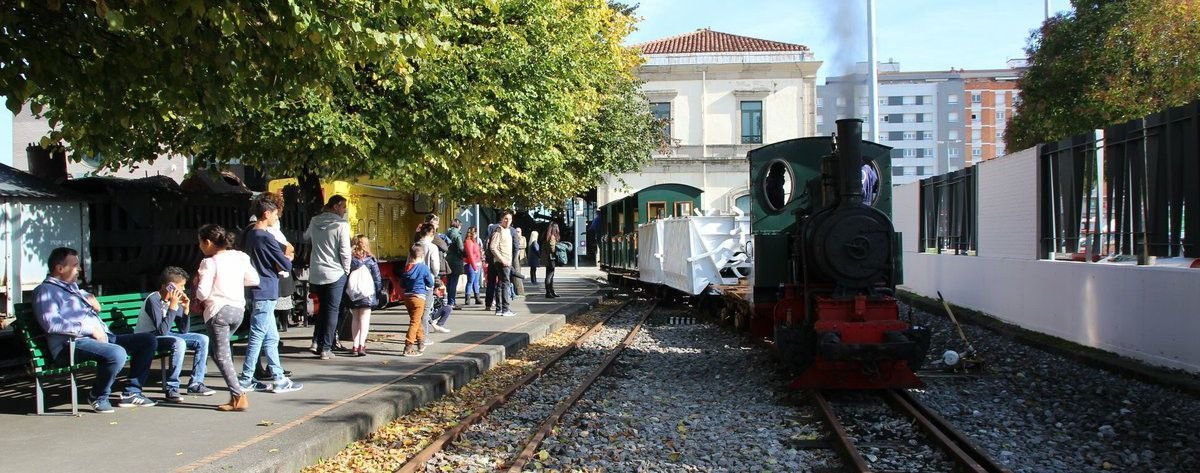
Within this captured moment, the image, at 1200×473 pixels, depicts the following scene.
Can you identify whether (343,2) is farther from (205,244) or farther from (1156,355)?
(1156,355)

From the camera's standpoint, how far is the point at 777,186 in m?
10.5

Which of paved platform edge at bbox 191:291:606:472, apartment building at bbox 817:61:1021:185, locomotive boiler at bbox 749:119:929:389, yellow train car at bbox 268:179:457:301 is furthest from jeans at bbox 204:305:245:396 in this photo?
apartment building at bbox 817:61:1021:185

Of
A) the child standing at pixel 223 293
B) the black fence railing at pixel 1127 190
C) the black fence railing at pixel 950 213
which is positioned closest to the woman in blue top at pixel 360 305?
the child standing at pixel 223 293

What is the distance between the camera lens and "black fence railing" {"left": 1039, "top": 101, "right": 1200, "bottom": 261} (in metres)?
8.59

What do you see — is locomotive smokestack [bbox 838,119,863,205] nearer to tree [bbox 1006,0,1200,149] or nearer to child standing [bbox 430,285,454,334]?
child standing [bbox 430,285,454,334]

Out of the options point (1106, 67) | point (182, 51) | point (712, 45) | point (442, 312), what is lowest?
point (442, 312)

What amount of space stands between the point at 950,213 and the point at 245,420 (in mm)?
14248

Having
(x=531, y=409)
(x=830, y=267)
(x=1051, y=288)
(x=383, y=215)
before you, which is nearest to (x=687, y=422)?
(x=531, y=409)

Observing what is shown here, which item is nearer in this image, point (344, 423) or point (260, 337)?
point (344, 423)

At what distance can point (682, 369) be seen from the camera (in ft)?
33.0

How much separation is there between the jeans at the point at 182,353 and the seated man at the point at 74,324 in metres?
0.37

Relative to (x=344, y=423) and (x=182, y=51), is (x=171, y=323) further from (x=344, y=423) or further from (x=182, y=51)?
(x=182, y=51)

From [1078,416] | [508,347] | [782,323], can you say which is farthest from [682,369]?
[1078,416]

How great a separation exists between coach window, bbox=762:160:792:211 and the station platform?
365cm
